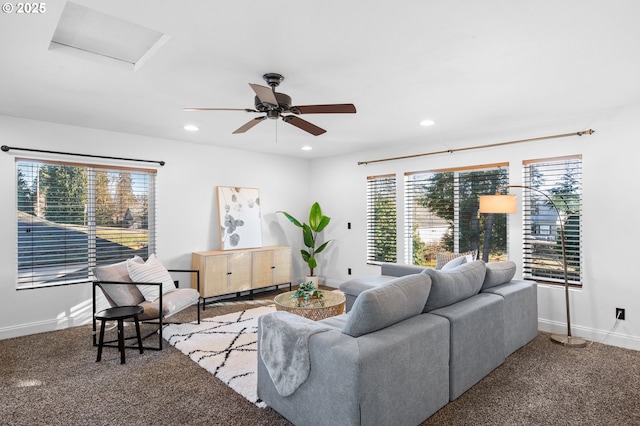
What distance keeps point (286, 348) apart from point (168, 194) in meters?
3.66

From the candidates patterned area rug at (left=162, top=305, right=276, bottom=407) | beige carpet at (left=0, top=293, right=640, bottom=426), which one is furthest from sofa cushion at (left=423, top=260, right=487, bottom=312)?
patterned area rug at (left=162, top=305, right=276, bottom=407)

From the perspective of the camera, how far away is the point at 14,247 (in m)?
3.95

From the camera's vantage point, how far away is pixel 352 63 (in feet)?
8.50

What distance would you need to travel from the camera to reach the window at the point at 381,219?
18.6 feet

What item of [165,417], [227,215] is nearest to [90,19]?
[165,417]

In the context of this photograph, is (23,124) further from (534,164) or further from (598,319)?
(598,319)

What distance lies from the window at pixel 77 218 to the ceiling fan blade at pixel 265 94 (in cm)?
304

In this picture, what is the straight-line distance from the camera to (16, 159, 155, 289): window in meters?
4.05

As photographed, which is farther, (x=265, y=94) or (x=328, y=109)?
(x=328, y=109)

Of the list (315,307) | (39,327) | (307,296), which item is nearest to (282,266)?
(307,296)

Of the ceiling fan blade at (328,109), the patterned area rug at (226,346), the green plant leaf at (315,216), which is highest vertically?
the ceiling fan blade at (328,109)

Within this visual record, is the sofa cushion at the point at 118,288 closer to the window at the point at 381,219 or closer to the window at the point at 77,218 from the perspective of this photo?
the window at the point at 77,218

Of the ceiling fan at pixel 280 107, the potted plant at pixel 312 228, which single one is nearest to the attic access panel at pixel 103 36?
the ceiling fan at pixel 280 107

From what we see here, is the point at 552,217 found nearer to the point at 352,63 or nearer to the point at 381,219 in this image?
the point at 381,219
